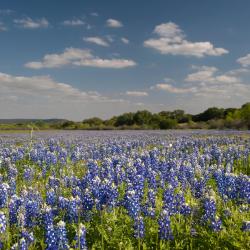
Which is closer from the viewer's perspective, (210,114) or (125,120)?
(125,120)

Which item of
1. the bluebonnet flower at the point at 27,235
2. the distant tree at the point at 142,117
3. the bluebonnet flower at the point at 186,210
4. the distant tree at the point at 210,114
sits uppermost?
the distant tree at the point at 210,114

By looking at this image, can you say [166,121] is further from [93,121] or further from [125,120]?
[93,121]

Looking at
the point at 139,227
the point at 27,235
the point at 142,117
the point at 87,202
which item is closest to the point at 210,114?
the point at 142,117

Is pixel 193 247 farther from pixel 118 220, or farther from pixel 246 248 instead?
pixel 118 220

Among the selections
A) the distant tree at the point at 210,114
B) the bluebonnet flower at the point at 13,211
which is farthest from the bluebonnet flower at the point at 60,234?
the distant tree at the point at 210,114

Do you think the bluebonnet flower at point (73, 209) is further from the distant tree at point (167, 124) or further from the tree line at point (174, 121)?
the distant tree at point (167, 124)

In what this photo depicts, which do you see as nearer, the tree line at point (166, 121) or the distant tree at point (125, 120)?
the tree line at point (166, 121)

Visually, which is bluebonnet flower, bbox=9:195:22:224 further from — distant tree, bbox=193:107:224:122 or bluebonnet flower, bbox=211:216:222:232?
distant tree, bbox=193:107:224:122

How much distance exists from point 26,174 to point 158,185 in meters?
3.35

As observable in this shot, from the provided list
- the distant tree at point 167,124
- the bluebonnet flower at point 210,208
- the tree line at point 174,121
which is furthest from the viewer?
the distant tree at point 167,124

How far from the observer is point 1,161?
1273 cm

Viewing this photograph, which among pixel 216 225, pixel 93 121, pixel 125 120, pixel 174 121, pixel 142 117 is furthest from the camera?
pixel 93 121

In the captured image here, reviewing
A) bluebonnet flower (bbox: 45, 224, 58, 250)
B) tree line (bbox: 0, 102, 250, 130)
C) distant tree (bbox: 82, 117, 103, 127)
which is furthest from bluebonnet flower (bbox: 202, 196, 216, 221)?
distant tree (bbox: 82, 117, 103, 127)

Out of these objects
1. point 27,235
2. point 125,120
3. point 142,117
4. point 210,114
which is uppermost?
point 210,114
